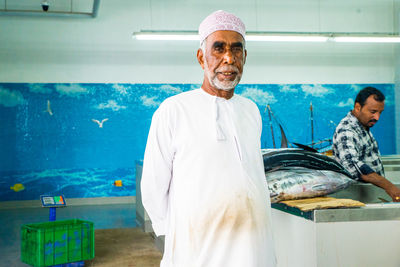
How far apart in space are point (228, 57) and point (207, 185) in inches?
19.7

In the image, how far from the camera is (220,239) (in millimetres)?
1550

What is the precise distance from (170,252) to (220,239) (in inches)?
8.2

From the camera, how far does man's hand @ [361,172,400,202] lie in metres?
2.71

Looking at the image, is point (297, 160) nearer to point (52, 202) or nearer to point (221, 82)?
point (221, 82)

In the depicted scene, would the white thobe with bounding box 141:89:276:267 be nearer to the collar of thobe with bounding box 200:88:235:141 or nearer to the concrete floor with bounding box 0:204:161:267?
the collar of thobe with bounding box 200:88:235:141

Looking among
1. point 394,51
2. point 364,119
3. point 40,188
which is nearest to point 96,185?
point 40,188

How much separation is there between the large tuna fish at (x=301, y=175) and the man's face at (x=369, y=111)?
593mm

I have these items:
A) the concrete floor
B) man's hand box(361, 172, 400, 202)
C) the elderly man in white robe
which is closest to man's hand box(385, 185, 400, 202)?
man's hand box(361, 172, 400, 202)

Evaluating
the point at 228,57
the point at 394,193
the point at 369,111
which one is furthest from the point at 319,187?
the point at 228,57

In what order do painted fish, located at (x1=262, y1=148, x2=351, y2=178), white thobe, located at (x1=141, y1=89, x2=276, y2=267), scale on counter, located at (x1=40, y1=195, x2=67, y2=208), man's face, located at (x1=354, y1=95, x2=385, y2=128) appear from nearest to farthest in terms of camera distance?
white thobe, located at (x1=141, y1=89, x2=276, y2=267)
painted fish, located at (x1=262, y1=148, x2=351, y2=178)
man's face, located at (x1=354, y1=95, x2=385, y2=128)
scale on counter, located at (x1=40, y1=195, x2=67, y2=208)

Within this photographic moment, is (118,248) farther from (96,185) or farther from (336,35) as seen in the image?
(336,35)

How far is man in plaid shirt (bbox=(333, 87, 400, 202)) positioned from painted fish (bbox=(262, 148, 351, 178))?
0.30 m

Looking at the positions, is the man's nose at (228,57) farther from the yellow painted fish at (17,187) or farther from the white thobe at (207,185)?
the yellow painted fish at (17,187)

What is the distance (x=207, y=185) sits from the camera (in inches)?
61.8
